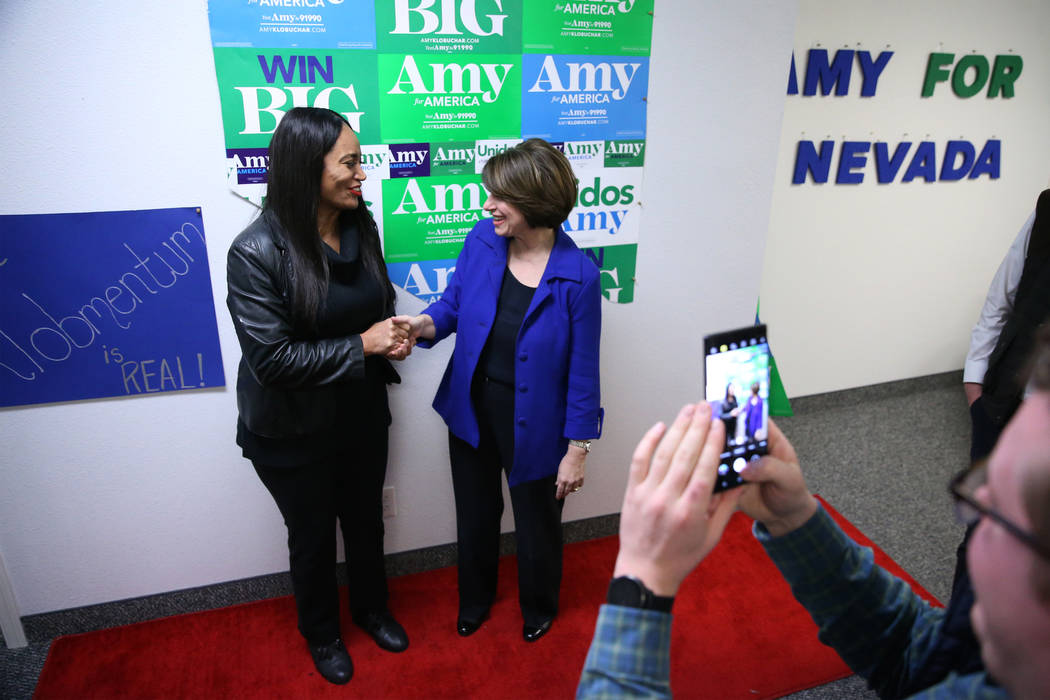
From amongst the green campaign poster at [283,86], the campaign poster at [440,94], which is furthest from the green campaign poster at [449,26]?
the green campaign poster at [283,86]

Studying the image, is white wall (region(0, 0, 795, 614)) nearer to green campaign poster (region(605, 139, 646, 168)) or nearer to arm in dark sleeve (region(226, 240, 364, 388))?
green campaign poster (region(605, 139, 646, 168))

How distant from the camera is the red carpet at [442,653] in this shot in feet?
6.93

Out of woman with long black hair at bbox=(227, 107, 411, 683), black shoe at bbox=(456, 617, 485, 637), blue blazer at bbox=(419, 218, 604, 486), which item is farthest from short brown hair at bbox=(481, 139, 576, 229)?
black shoe at bbox=(456, 617, 485, 637)

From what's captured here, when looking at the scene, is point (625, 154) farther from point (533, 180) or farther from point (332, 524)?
point (332, 524)

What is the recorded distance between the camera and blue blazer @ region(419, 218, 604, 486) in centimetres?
191

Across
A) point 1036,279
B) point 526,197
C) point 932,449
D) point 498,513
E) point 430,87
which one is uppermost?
point 430,87

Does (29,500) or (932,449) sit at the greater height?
(29,500)

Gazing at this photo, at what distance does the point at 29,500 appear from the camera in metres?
2.13

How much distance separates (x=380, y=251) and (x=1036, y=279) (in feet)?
6.38

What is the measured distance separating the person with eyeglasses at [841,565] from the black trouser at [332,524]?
55.9 inches

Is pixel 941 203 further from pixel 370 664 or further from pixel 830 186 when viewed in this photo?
pixel 370 664

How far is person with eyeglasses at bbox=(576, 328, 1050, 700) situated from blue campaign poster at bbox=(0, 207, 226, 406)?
1.78m

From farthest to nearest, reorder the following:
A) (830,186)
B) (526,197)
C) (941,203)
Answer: (941,203) → (830,186) → (526,197)

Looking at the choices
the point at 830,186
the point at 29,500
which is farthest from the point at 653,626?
the point at 830,186
